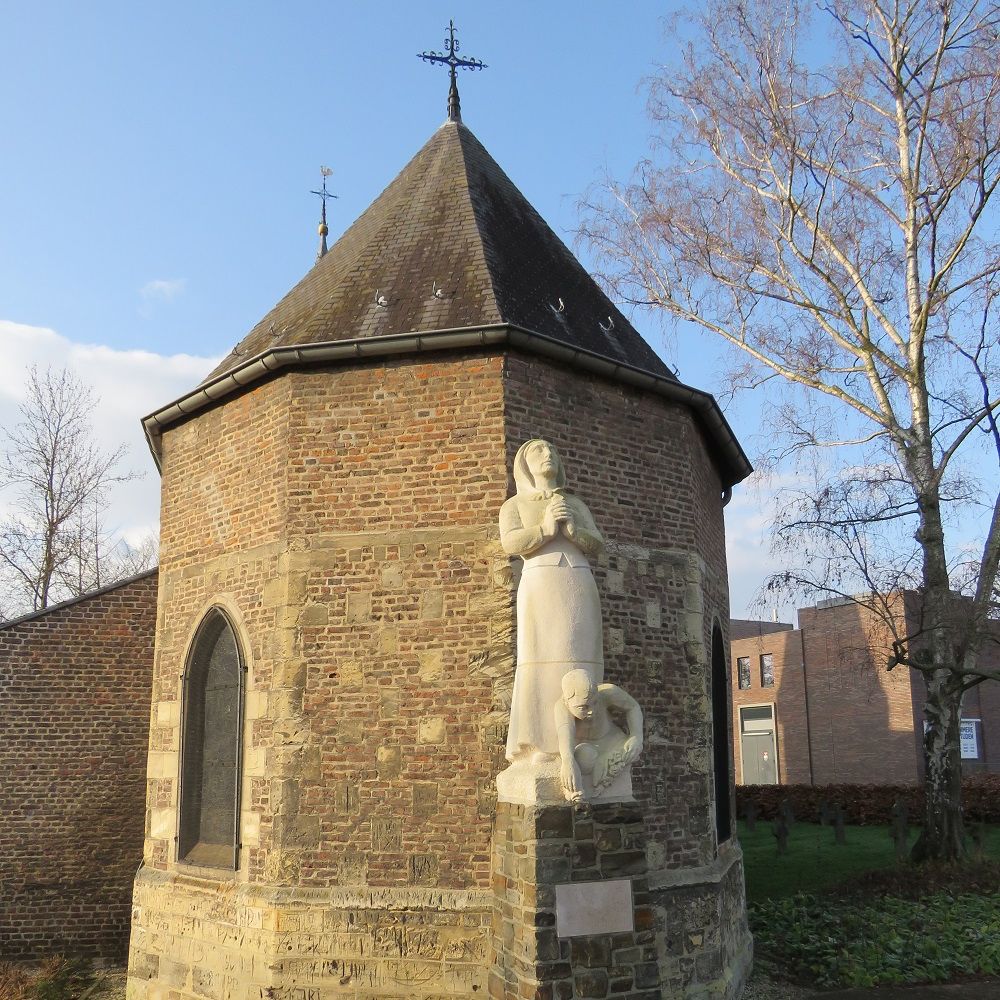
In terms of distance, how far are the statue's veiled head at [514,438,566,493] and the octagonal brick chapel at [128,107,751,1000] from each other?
229 centimetres

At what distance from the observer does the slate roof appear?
9.90 meters

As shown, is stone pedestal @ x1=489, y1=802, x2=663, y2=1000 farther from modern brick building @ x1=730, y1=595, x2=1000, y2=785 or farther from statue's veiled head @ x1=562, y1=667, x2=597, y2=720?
modern brick building @ x1=730, y1=595, x2=1000, y2=785

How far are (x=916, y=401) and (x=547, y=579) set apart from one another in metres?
10.5

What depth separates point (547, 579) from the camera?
6.19 m

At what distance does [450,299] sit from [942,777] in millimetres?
9866

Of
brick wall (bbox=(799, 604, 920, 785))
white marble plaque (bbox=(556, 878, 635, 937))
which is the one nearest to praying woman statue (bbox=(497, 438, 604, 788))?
white marble plaque (bbox=(556, 878, 635, 937))

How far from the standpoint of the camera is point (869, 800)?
22.8 m

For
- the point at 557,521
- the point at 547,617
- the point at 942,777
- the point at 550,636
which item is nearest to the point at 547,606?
the point at 547,617

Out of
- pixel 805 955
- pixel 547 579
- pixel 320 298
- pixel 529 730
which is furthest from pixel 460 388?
pixel 805 955

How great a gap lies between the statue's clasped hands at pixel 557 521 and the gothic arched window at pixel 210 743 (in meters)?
4.48

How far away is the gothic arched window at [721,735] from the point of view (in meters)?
11.2

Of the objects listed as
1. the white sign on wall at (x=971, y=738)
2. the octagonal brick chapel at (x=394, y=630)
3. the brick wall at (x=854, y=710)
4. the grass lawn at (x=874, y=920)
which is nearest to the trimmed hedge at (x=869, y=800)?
the brick wall at (x=854, y=710)

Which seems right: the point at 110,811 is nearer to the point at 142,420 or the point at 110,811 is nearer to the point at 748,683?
the point at 142,420

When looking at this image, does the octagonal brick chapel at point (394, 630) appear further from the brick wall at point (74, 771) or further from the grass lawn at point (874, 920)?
the brick wall at point (74, 771)
